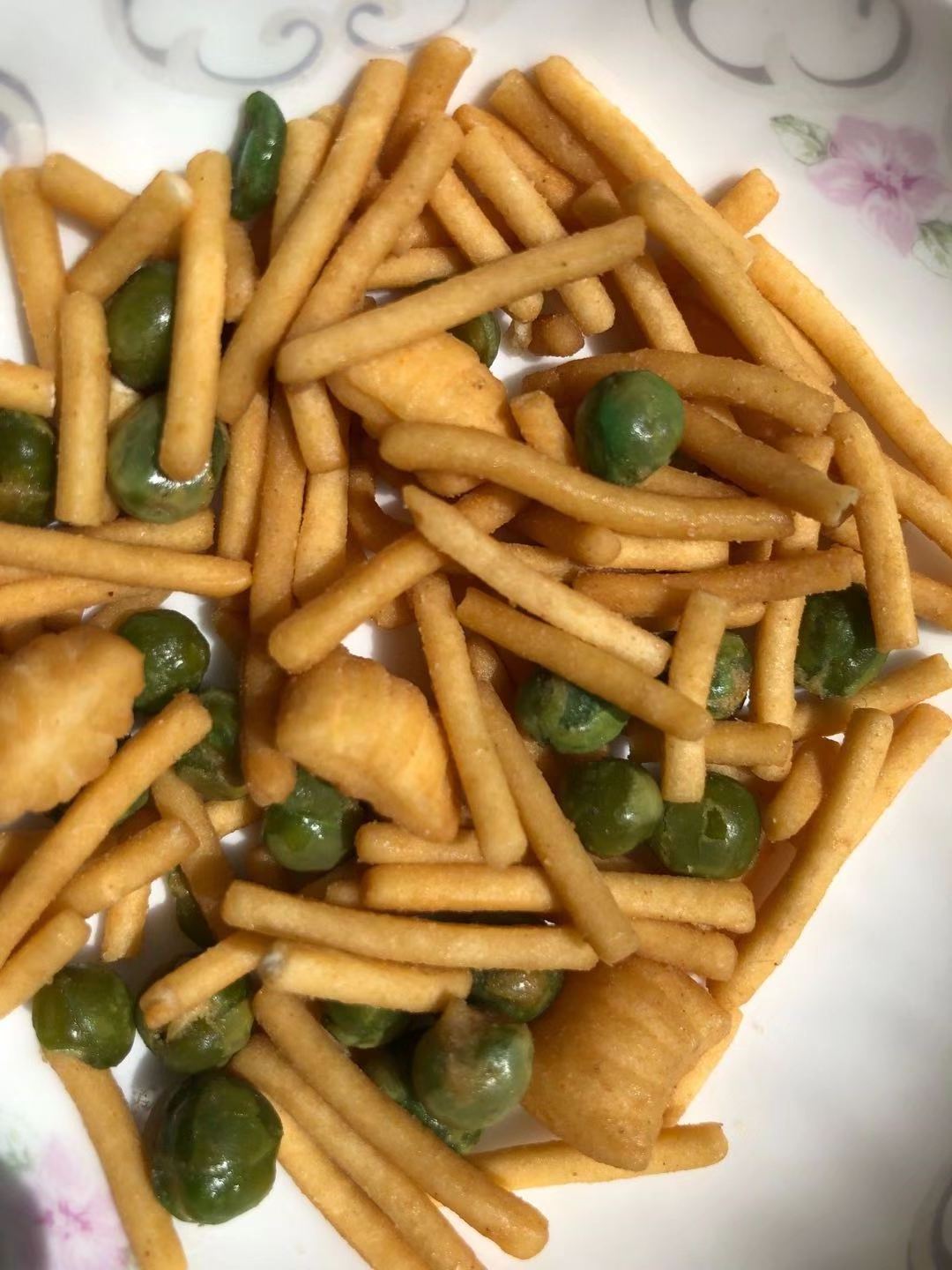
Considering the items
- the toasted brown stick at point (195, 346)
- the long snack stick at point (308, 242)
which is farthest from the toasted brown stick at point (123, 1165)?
the long snack stick at point (308, 242)

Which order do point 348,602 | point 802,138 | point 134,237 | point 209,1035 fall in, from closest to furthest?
point 348,602, point 134,237, point 209,1035, point 802,138

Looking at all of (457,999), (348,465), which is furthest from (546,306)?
(457,999)

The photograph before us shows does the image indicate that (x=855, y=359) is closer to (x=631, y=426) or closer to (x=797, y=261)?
(x=797, y=261)

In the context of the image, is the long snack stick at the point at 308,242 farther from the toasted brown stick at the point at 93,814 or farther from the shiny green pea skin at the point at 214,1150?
the shiny green pea skin at the point at 214,1150

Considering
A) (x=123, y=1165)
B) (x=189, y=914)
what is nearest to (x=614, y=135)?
(x=189, y=914)

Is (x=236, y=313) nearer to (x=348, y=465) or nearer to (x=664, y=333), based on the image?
(x=348, y=465)

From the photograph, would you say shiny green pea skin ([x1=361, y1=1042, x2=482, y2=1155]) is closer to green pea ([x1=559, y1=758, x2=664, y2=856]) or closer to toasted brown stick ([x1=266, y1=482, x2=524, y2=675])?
green pea ([x1=559, y1=758, x2=664, y2=856])

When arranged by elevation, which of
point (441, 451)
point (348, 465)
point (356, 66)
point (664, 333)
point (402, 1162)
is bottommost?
point (402, 1162)
